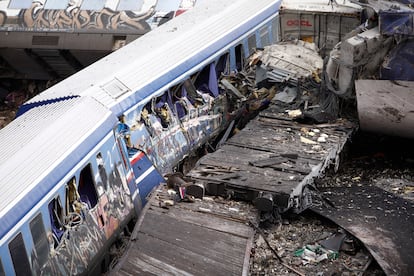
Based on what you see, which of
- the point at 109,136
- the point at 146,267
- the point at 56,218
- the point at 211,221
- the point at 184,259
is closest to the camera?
the point at 146,267

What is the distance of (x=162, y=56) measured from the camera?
1290 cm

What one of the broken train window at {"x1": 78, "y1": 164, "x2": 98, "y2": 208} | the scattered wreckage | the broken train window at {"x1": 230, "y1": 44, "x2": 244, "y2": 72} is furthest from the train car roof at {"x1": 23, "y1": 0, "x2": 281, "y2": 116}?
the broken train window at {"x1": 78, "y1": 164, "x2": 98, "y2": 208}

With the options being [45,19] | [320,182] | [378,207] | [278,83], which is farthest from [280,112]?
[45,19]

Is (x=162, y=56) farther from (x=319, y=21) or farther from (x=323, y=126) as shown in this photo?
(x=319, y=21)

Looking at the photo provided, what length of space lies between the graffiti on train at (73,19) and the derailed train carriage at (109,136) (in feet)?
9.48

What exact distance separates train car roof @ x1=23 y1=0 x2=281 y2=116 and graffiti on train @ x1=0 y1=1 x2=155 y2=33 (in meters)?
2.33

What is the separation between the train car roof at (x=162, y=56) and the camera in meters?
11.5

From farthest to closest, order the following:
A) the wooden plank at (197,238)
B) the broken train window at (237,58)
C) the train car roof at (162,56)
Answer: the broken train window at (237,58), the train car roof at (162,56), the wooden plank at (197,238)

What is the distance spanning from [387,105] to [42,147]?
6.56 m

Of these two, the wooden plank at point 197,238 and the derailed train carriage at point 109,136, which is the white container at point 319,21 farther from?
the wooden plank at point 197,238

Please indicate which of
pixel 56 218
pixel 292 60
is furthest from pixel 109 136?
pixel 292 60

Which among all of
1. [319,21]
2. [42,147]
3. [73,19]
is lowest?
[73,19]

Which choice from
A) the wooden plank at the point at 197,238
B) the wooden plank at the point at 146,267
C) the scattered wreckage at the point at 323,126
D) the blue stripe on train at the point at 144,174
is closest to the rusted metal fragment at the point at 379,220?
the scattered wreckage at the point at 323,126

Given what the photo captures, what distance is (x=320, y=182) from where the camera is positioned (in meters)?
11.5
